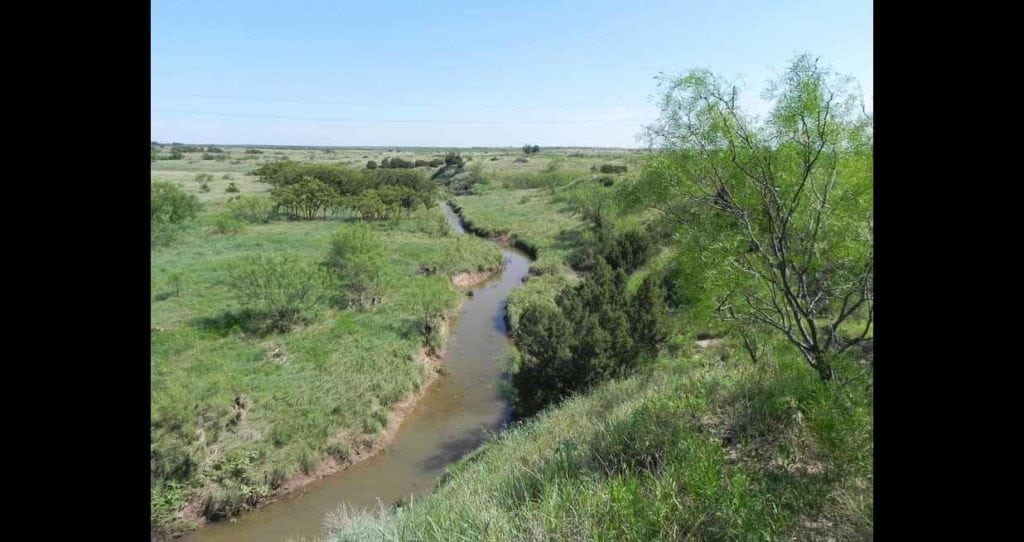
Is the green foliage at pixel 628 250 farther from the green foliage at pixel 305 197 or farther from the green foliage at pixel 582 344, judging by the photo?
the green foliage at pixel 305 197

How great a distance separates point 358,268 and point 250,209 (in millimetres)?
16187

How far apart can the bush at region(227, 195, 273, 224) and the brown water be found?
17711 millimetres

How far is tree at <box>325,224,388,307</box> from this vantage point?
1884 centimetres

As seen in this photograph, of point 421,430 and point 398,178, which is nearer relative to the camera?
point 421,430

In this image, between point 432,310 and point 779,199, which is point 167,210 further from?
point 779,199

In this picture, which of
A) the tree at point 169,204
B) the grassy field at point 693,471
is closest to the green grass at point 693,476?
the grassy field at point 693,471

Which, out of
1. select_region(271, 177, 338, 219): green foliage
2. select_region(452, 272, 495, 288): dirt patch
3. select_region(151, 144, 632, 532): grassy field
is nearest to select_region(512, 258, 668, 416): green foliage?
select_region(151, 144, 632, 532): grassy field

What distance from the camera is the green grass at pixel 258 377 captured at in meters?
10.6

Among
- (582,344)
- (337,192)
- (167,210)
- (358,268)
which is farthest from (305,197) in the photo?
(582,344)
